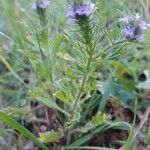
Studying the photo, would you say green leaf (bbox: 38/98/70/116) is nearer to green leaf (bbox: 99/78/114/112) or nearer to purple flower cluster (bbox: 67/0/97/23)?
green leaf (bbox: 99/78/114/112)

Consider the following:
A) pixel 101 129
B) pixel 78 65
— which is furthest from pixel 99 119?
pixel 78 65

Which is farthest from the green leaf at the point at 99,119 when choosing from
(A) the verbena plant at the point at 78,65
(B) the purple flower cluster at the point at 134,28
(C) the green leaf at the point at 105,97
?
(B) the purple flower cluster at the point at 134,28

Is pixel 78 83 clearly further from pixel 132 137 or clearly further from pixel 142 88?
pixel 142 88

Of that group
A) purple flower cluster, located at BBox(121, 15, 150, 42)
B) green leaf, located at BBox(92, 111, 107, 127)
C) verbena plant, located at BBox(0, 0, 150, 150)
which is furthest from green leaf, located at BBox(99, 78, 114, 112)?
purple flower cluster, located at BBox(121, 15, 150, 42)

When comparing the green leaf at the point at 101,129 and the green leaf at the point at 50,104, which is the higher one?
the green leaf at the point at 50,104

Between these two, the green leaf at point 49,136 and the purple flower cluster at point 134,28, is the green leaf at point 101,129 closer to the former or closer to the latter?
the green leaf at point 49,136

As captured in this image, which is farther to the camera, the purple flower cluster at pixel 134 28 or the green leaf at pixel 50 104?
the green leaf at pixel 50 104

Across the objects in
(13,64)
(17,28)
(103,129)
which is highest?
(17,28)

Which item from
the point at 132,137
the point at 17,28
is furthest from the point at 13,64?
the point at 132,137
